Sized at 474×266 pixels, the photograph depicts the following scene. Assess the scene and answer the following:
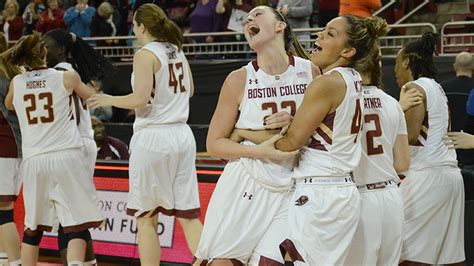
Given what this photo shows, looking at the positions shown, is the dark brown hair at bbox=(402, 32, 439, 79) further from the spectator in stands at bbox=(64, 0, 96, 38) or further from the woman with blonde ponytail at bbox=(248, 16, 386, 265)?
the spectator in stands at bbox=(64, 0, 96, 38)

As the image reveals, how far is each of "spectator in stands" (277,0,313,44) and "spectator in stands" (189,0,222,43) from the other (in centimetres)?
114

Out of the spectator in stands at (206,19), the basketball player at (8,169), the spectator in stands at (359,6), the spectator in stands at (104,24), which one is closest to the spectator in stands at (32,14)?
the spectator in stands at (104,24)

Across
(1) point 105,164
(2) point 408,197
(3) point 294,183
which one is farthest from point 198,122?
(3) point 294,183

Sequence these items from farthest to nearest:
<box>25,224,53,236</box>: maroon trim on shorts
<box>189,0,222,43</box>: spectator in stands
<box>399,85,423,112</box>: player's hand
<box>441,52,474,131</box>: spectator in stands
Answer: <box>189,0,222,43</box>: spectator in stands < <box>441,52,474,131</box>: spectator in stands < <box>25,224,53,236</box>: maroon trim on shorts < <box>399,85,423,112</box>: player's hand

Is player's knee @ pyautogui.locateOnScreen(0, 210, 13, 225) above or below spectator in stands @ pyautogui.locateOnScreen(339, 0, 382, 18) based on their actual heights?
below

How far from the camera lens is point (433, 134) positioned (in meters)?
6.14

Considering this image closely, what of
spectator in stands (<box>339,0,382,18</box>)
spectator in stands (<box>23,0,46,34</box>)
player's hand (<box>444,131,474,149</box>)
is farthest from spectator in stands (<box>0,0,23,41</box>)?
player's hand (<box>444,131,474,149</box>)

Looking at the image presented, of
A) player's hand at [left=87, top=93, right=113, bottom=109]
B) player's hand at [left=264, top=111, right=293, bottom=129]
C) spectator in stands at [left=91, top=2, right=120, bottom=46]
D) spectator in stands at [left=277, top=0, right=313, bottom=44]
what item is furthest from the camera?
spectator in stands at [left=91, top=2, right=120, bottom=46]

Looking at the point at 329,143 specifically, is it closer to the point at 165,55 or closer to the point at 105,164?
the point at 165,55

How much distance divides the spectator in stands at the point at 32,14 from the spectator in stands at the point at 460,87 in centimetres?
726

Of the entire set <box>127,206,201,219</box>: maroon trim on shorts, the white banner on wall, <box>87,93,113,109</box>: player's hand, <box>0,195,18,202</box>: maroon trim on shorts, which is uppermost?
<box>87,93,113,109</box>: player's hand

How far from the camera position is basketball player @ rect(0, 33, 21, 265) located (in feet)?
24.8

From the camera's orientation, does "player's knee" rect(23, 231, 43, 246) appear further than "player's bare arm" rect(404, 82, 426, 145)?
Yes

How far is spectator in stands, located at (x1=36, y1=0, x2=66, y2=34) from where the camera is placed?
1325 centimetres
